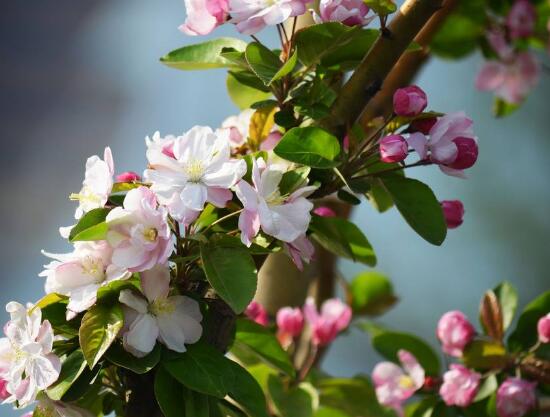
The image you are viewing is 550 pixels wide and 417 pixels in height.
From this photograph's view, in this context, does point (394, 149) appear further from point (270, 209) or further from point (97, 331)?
point (97, 331)

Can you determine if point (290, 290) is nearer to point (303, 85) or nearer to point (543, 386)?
point (543, 386)

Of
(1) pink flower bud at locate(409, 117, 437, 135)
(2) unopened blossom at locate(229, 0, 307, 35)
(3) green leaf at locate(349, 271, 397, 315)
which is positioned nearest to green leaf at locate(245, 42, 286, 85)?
(2) unopened blossom at locate(229, 0, 307, 35)

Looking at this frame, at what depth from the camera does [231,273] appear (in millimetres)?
748

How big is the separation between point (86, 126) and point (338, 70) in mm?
2932

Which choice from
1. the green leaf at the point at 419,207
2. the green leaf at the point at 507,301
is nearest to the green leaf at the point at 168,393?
the green leaf at the point at 419,207

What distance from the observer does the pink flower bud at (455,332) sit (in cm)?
106

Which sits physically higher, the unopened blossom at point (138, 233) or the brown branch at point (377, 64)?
the brown branch at point (377, 64)

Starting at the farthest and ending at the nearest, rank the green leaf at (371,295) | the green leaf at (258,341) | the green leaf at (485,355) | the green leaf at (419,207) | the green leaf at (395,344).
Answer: the green leaf at (371,295) < the green leaf at (395,344) < the green leaf at (485,355) < the green leaf at (258,341) < the green leaf at (419,207)

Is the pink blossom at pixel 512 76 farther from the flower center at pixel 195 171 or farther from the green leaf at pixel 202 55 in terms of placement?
the flower center at pixel 195 171

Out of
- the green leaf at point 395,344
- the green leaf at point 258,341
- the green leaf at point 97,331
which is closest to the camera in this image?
the green leaf at point 97,331

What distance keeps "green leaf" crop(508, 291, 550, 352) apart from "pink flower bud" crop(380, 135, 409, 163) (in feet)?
1.20

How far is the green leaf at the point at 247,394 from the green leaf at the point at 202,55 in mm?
266

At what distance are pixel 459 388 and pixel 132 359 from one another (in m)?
0.40

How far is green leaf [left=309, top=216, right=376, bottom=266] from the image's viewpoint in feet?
2.81
